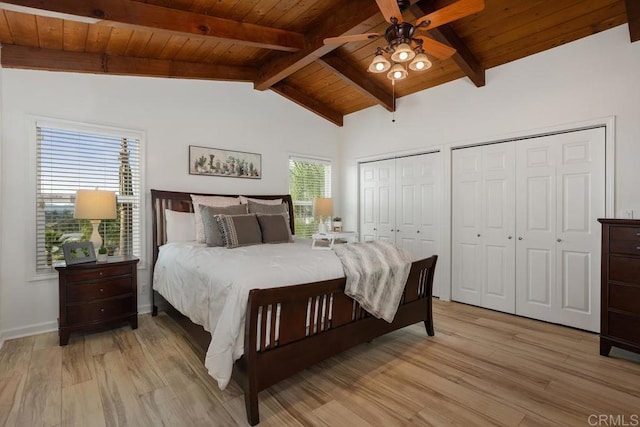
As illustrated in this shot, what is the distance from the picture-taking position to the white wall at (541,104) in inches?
113

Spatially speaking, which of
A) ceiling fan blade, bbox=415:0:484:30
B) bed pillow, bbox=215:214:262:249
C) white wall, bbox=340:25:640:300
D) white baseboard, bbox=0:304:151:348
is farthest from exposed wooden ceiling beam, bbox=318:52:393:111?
white baseboard, bbox=0:304:151:348

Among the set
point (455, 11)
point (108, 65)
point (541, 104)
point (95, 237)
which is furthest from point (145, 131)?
point (541, 104)

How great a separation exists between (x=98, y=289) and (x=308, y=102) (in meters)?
3.85

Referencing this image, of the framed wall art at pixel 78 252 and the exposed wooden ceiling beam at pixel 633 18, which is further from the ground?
the exposed wooden ceiling beam at pixel 633 18

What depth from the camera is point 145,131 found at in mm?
3645

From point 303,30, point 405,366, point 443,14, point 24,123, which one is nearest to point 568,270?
point 405,366

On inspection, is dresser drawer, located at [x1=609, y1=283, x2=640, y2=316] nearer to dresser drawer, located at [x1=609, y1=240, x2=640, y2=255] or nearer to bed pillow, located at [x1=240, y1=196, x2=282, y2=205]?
dresser drawer, located at [x1=609, y1=240, x2=640, y2=255]

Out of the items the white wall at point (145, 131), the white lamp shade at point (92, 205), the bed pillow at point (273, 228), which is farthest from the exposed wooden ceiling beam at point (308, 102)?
the white lamp shade at point (92, 205)

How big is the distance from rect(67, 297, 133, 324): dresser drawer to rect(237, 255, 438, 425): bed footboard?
1.89 m

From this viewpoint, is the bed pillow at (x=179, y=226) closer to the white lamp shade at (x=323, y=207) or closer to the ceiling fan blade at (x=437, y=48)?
the white lamp shade at (x=323, y=207)

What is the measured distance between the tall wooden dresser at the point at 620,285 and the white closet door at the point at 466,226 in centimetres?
139

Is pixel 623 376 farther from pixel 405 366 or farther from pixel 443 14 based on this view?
pixel 443 14

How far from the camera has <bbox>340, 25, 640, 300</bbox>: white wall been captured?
2879 mm

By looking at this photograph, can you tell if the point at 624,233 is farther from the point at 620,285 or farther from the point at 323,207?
the point at 323,207
